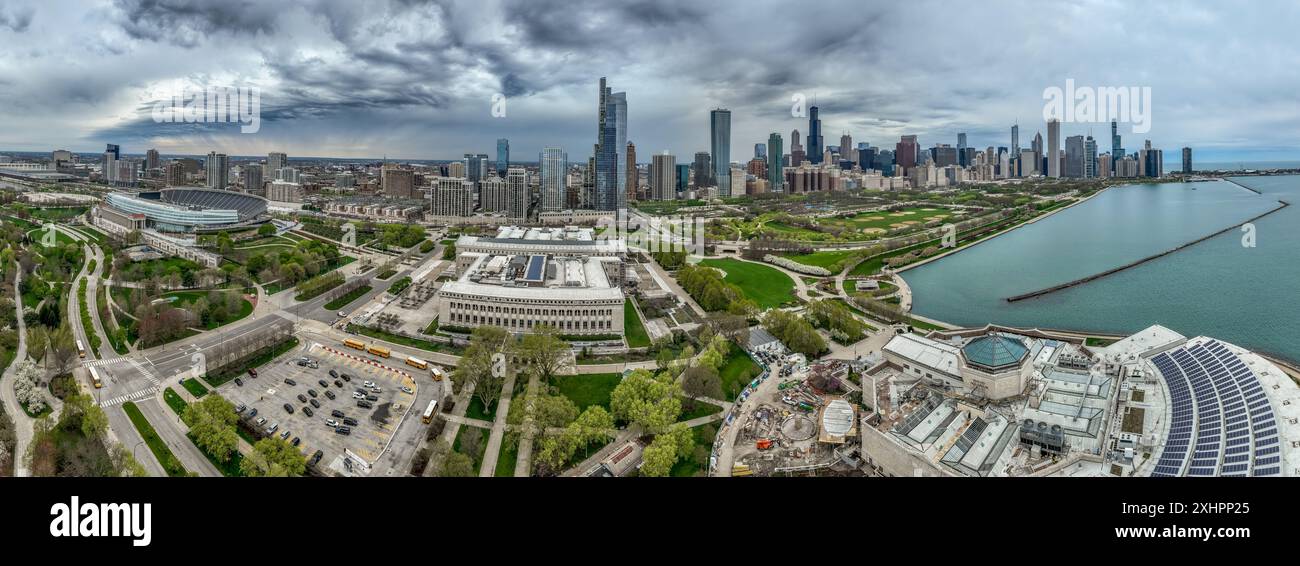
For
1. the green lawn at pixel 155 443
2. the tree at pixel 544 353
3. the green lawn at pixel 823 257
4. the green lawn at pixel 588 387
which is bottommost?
the green lawn at pixel 155 443

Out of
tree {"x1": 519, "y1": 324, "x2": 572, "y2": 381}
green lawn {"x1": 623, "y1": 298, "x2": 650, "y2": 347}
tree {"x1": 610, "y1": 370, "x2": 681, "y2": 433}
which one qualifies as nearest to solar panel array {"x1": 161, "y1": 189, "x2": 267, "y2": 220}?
green lawn {"x1": 623, "y1": 298, "x2": 650, "y2": 347}

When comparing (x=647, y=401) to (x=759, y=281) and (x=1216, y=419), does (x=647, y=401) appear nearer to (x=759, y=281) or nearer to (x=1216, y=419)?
(x=1216, y=419)

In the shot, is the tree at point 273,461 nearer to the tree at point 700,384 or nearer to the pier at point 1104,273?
the tree at point 700,384

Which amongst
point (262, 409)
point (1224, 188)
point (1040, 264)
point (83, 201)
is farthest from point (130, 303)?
point (1224, 188)

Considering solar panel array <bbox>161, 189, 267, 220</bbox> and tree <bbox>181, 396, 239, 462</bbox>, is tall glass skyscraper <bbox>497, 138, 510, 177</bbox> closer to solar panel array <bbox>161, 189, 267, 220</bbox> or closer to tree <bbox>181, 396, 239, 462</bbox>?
solar panel array <bbox>161, 189, 267, 220</bbox>

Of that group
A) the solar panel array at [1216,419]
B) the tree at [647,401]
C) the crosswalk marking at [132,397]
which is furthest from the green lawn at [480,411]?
the solar panel array at [1216,419]
